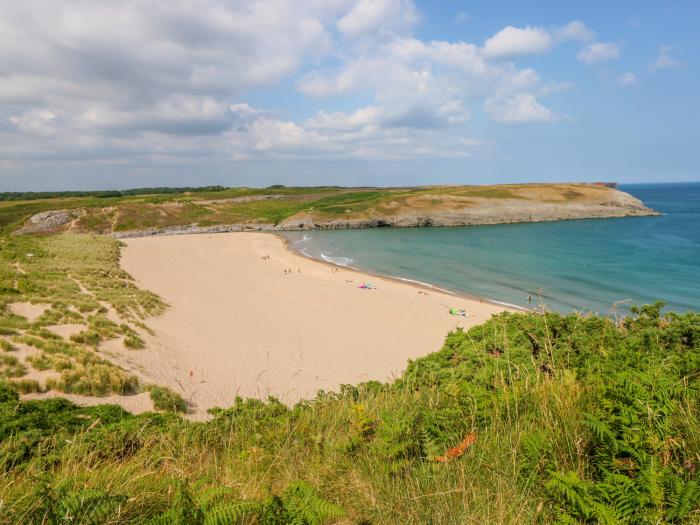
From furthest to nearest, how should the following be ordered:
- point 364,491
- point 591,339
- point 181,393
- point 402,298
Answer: point 402,298 < point 181,393 < point 591,339 < point 364,491

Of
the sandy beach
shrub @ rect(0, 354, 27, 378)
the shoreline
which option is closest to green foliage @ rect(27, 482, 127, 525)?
the sandy beach

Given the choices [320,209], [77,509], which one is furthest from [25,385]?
[320,209]

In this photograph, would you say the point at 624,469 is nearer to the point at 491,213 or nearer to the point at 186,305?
the point at 186,305

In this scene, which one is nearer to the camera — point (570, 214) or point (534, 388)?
point (534, 388)

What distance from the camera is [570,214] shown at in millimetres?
89250

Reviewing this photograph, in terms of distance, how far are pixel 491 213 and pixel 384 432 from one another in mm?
90626

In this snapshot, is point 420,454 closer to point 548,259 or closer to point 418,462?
point 418,462

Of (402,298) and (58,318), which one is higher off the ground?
(58,318)

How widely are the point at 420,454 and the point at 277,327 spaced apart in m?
16.8

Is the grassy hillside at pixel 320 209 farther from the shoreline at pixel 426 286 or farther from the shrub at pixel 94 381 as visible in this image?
the shrub at pixel 94 381

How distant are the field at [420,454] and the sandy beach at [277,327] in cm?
468

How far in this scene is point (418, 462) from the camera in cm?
329

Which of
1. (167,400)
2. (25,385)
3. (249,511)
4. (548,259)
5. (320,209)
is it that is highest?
(320,209)

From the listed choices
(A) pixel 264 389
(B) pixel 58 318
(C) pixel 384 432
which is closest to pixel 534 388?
(C) pixel 384 432
